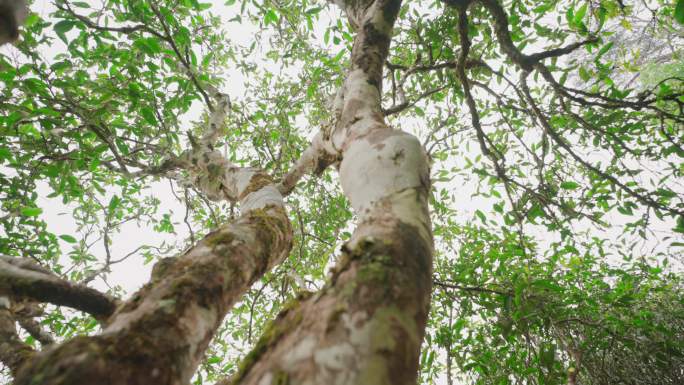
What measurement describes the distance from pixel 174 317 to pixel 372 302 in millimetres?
631

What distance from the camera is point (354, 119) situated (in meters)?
1.78

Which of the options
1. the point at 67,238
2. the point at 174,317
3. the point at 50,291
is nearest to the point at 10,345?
the point at 50,291

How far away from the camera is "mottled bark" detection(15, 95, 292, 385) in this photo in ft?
2.11

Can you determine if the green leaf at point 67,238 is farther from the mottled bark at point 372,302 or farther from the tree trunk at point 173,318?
the mottled bark at point 372,302

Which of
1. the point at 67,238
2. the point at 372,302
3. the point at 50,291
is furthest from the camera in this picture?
the point at 67,238

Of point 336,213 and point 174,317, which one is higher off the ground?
point 336,213

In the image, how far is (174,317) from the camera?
0.94 meters

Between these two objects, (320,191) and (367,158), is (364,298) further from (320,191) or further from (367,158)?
(320,191)

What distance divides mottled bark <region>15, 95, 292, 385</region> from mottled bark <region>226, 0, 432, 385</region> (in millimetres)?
252

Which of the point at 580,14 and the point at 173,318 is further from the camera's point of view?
the point at 580,14

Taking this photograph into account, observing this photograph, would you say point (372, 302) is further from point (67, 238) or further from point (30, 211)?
point (67, 238)

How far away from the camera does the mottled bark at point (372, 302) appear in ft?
2.01

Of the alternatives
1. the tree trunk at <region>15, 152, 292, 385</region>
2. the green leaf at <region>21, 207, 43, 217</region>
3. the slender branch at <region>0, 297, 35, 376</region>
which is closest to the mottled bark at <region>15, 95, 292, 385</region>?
the tree trunk at <region>15, 152, 292, 385</region>

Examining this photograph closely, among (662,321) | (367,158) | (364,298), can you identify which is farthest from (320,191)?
(662,321)
